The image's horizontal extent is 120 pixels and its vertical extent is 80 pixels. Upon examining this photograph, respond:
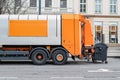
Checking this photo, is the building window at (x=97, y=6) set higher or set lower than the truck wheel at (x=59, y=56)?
higher

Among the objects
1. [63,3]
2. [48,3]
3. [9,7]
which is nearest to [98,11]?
[63,3]

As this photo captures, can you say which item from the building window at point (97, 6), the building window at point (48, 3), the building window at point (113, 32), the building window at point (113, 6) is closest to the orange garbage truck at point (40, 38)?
the building window at point (48, 3)

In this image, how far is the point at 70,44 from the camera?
23141 mm

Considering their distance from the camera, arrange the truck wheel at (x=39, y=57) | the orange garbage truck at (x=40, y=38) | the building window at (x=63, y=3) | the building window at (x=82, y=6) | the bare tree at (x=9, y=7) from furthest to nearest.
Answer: the building window at (x=82, y=6), the building window at (x=63, y=3), the bare tree at (x=9, y=7), the orange garbage truck at (x=40, y=38), the truck wheel at (x=39, y=57)

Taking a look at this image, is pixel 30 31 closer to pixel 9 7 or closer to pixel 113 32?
pixel 9 7

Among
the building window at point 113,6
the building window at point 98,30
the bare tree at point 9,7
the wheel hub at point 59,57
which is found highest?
the building window at point 113,6

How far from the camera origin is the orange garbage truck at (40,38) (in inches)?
904

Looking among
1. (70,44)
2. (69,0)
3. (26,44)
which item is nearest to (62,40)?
(70,44)

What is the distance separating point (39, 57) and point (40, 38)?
107 cm

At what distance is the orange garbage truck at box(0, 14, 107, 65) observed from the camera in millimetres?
22969

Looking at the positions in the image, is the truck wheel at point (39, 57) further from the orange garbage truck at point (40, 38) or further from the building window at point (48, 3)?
the building window at point (48, 3)
